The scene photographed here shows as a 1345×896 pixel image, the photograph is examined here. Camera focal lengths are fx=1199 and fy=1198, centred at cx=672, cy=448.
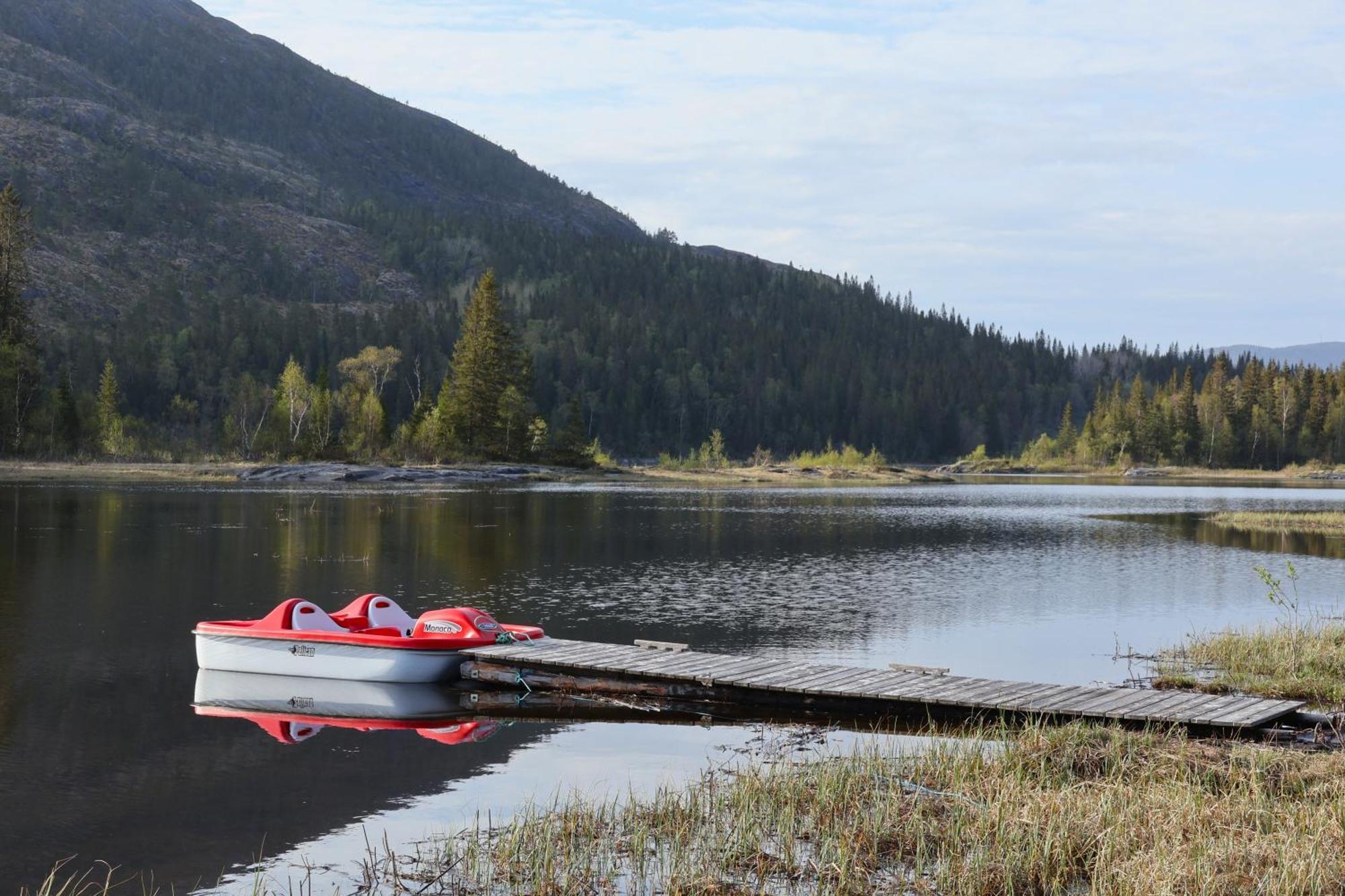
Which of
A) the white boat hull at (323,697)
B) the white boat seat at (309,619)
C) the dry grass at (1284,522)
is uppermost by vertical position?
the dry grass at (1284,522)

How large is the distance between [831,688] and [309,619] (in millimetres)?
10753

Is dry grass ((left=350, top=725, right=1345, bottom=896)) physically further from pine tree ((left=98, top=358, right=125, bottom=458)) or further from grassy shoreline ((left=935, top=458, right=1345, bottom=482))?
grassy shoreline ((left=935, top=458, right=1345, bottom=482))

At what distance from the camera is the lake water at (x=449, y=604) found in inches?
613

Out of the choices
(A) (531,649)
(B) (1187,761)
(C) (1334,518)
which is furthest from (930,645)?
(C) (1334,518)

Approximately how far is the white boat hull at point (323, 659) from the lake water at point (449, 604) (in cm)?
87

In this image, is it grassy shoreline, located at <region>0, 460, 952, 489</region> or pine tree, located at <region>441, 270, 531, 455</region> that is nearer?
grassy shoreline, located at <region>0, 460, 952, 489</region>

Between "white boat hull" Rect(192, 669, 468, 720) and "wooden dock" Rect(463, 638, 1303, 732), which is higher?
"wooden dock" Rect(463, 638, 1303, 732)

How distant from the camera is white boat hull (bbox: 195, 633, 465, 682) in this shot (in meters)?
23.5

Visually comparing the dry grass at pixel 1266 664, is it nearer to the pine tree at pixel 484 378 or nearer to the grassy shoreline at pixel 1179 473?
the pine tree at pixel 484 378

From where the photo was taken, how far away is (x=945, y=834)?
43.4 feet

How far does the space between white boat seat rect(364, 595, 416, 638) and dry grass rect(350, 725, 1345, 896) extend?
1018 cm

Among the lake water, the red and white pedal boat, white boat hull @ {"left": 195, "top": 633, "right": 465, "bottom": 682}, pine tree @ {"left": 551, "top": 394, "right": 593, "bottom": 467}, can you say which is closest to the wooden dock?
the red and white pedal boat

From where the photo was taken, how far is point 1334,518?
68.2 metres

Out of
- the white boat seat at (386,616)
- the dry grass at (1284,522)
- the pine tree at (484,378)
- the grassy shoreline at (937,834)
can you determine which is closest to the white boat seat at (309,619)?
the white boat seat at (386,616)
